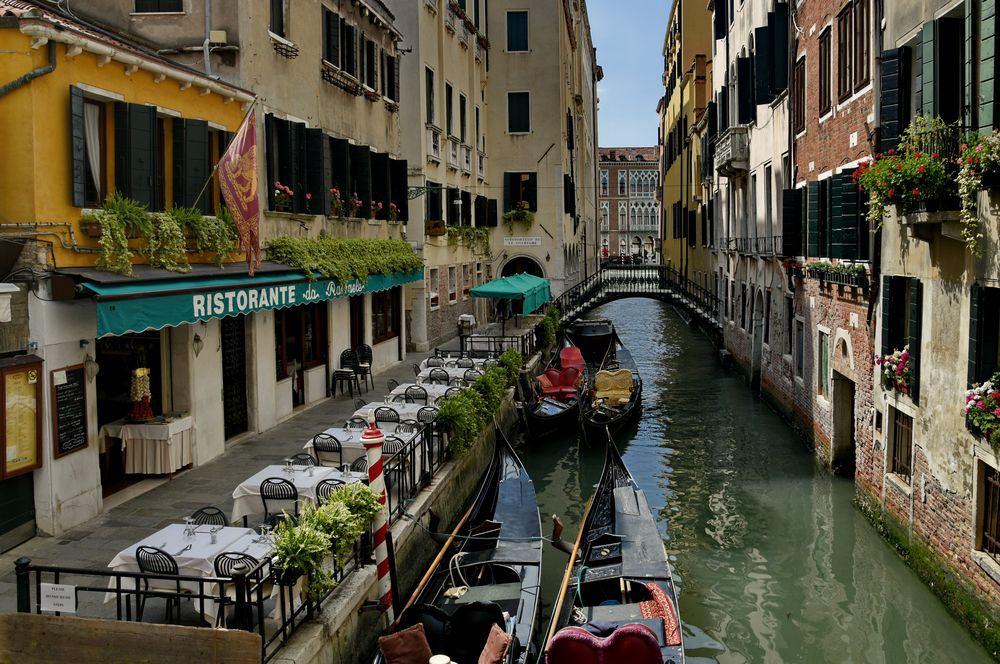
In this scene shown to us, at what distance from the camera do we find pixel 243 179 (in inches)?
415

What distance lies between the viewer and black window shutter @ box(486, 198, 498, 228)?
3209 cm

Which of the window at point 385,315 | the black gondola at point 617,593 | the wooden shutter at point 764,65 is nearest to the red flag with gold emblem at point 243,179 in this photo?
the black gondola at point 617,593

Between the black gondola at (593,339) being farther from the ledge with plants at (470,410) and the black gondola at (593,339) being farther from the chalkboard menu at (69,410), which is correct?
the chalkboard menu at (69,410)

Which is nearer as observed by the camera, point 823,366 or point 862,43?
point 862,43

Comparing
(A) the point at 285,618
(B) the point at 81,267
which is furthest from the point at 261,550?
(B) the point at 81,267

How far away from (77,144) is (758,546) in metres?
9.41

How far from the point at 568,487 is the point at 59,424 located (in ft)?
28.3

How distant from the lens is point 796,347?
17672 mm

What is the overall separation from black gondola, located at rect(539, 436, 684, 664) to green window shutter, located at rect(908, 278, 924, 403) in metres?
3.30

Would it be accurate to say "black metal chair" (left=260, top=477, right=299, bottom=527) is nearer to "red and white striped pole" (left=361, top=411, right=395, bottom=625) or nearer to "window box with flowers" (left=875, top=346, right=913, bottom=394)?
"red and white striped pole" (left=361, top=411, right=395, bottom=625)

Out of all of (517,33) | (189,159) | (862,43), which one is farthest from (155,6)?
(517,33)

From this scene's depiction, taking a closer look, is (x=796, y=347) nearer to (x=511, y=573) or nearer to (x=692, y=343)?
(x=511, y=573)

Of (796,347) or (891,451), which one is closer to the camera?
(891,451)

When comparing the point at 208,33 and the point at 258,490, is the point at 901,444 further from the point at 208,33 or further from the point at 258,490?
the point at 208,33
